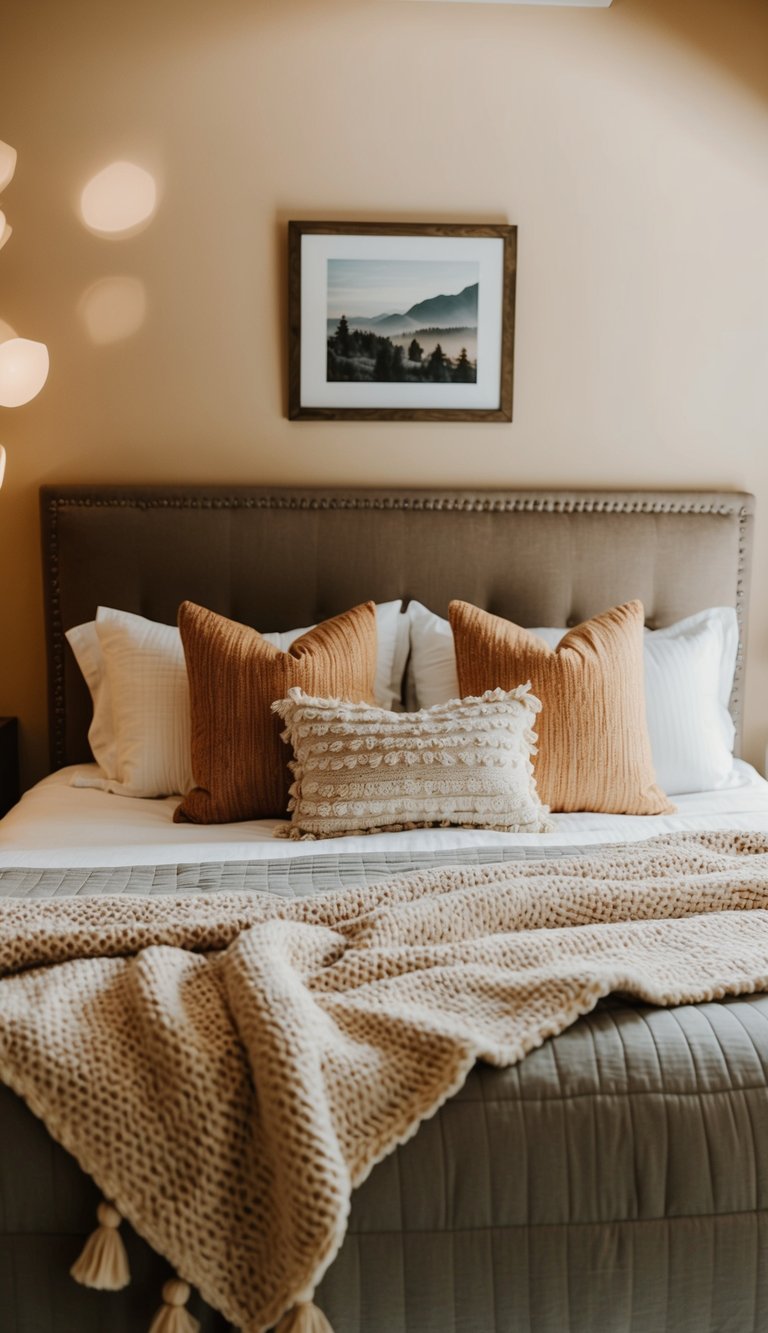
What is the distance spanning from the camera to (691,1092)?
129cm

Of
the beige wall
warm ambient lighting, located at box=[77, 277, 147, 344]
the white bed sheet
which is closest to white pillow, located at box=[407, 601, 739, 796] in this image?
the white bed sheet

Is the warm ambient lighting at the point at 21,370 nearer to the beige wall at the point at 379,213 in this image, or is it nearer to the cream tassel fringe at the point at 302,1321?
the beige wall at the point at 379,213

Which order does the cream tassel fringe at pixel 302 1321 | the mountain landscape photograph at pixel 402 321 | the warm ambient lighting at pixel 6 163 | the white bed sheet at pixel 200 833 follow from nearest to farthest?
1. the cream tassel fringe at pixel 302 1321
2. the white bed sheet at pixel 200 833
3. the warm ambient lighting at pixel 6 163
4. the mountain landscape photograph at pixel 402 321

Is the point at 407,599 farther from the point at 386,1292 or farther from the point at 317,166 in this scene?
the point at 386,1292

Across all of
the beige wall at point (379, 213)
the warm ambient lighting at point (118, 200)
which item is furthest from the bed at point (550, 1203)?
the warm ambient lighting at point (118, 200)

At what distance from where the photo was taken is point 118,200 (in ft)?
9.29

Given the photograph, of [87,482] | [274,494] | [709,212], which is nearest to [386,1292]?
[274,494]

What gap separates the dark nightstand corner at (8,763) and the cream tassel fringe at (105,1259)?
184cm

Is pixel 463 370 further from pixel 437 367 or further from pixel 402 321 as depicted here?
pixel 402 321

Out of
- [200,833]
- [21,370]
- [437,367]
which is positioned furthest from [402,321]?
[200,833]

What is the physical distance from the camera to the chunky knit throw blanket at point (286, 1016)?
45.0 inches

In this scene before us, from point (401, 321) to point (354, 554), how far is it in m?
0.63

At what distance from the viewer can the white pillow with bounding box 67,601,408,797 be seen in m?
2.54

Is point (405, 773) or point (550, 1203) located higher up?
point (405, 773)
